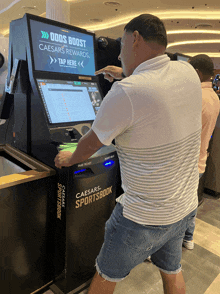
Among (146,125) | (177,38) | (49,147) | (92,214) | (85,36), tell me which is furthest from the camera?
(177,38)

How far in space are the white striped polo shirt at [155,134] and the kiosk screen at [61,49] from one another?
2.33 feet

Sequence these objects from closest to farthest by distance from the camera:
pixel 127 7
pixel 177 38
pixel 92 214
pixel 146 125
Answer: pixel 146 125 → pixel 92 214 → pixel 127 7 → pixel 177 38

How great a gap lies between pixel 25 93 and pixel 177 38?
13579 millimetres

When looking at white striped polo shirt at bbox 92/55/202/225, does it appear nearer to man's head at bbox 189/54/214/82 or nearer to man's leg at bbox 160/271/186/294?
man's leg at bbox 160/271/186/294

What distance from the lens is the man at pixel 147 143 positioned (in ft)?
2.79

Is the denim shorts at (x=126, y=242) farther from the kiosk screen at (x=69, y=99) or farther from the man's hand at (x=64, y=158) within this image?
the kiosk screen at (x=69, y=99)

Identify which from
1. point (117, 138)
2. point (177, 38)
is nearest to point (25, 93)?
point (117, 138)

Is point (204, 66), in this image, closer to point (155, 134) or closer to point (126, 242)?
point (155, 134)

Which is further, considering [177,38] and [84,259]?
[177,38]

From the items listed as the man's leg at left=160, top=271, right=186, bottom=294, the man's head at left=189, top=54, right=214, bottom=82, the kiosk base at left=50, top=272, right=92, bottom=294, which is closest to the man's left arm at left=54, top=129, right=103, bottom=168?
the man's leg at left=160, top=271, right=186, bottom=294

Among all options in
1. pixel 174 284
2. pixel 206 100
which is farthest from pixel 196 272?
pixel 206 100

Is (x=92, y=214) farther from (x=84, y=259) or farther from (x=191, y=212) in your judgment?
(x=191, y=212)

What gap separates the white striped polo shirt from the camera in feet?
2.77

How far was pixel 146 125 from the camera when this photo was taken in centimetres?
87
